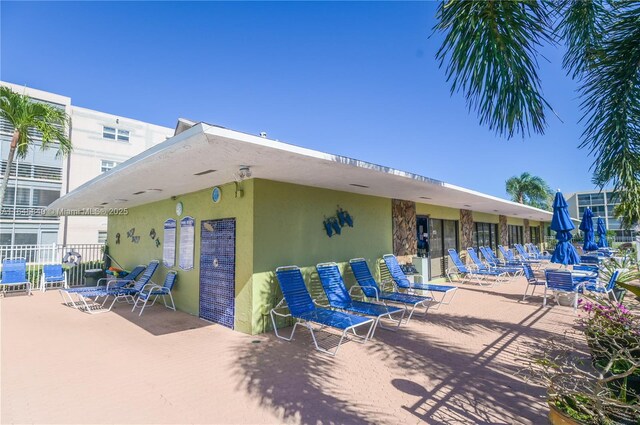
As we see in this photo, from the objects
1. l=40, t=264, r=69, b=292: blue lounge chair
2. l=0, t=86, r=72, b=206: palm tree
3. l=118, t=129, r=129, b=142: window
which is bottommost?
l=40, t=264, r=69, b=292: blue lounge chair

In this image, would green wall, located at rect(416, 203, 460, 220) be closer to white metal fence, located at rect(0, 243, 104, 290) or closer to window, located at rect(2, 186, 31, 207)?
white metal fence, located at rect(0, 243, 104, 290)

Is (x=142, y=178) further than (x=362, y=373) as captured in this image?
Yes

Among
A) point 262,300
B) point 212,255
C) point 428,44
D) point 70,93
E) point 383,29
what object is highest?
point 70,93

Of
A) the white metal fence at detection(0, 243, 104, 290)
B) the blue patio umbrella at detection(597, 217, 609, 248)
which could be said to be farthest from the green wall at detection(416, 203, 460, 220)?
the white metal fence at detection(0, 243, 104, 290)

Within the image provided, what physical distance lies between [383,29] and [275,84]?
13.0 ft

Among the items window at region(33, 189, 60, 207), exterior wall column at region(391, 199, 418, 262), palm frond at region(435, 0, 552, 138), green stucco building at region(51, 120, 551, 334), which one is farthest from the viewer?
window at region(33, 189, 60, 207)

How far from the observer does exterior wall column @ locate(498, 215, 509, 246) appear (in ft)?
60.2

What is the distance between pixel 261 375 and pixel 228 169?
3.39 metres

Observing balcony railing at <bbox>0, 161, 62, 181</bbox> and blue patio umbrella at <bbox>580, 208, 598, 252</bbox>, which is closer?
blue patio umbrella at <bbox>580, 208, 598, 252</bbox>

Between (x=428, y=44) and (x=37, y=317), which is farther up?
(x=428, y=44)

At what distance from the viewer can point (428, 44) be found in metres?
3.62

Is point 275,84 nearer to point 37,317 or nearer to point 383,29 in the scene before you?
point 383,29

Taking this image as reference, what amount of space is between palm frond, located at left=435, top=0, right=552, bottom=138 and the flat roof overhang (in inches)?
84.9

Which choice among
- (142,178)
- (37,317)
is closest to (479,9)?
(142,178)
